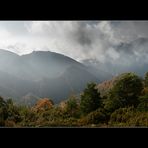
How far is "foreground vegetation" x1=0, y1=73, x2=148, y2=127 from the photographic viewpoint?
150 inches

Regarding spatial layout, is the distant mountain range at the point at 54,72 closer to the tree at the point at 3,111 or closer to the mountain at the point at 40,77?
the mountain at the point at 40,77

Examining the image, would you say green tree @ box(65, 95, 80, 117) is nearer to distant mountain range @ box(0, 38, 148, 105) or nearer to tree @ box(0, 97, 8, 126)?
distant mountain range @ box(0, 38, 148, 105)

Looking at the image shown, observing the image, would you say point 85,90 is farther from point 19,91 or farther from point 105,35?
point 105,35

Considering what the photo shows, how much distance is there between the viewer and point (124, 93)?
466cm

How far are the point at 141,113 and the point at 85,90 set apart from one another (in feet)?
3.00

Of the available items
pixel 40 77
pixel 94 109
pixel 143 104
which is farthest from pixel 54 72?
pixel 143 104

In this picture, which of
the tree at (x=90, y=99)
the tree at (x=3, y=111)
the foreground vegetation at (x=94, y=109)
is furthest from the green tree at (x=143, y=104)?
the tree at (x=3, y=111)

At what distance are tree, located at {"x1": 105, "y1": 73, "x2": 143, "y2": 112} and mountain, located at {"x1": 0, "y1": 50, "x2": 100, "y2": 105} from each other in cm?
48

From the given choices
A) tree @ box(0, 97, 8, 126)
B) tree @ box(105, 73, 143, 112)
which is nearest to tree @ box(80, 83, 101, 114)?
tree @ box(105, 73, 143, 112)

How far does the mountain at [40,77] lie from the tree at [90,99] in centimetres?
18

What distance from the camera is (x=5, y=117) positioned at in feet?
12.4
